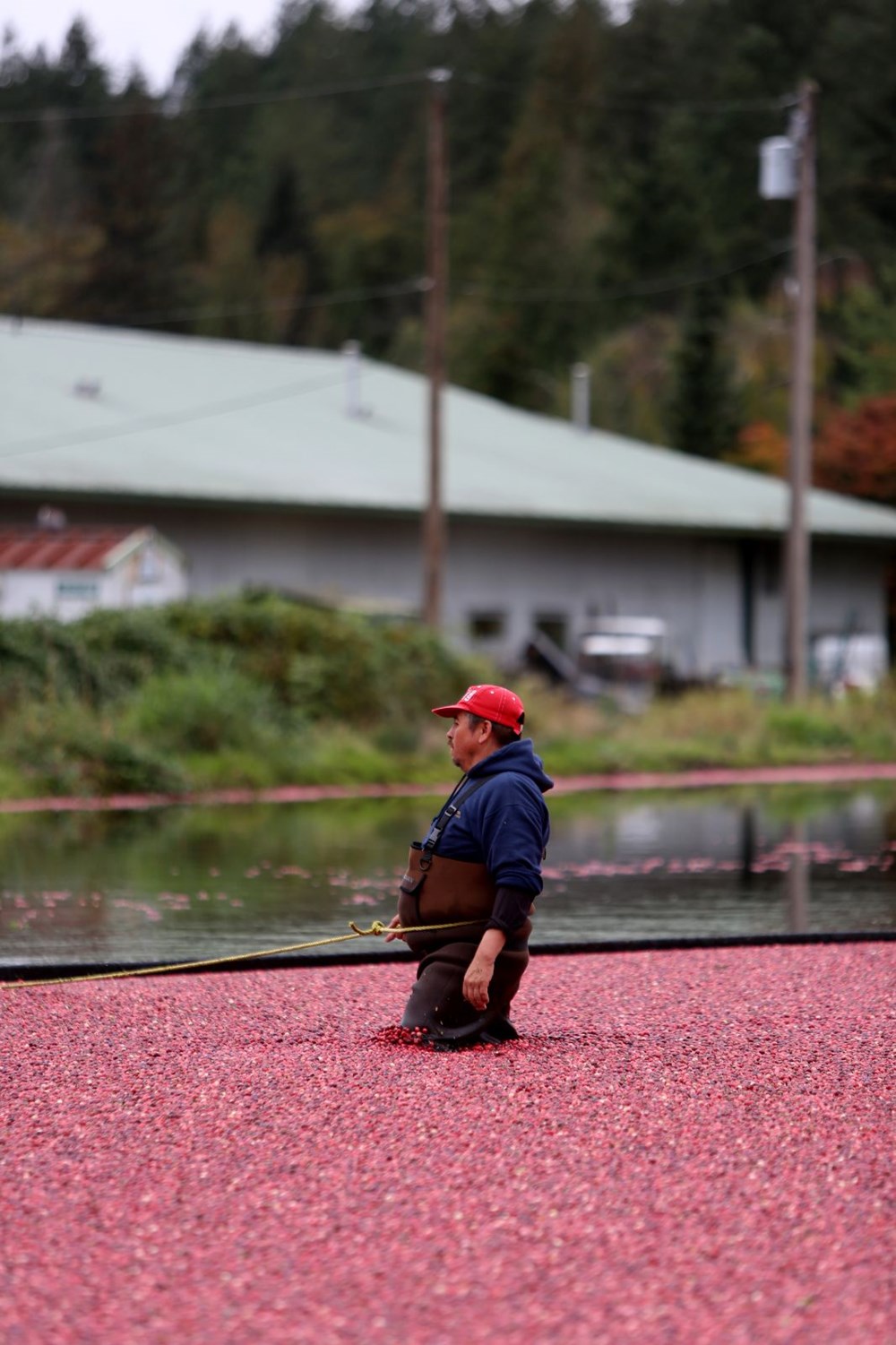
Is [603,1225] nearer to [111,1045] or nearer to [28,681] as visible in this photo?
[111,1045]

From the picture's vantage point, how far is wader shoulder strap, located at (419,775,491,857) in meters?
7.89

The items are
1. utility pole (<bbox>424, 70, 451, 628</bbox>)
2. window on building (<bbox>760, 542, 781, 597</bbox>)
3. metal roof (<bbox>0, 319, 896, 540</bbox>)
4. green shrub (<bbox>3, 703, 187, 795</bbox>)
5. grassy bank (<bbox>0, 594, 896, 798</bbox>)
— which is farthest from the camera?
window on building (<bbox>760, 542, 781, 597</bbox>)

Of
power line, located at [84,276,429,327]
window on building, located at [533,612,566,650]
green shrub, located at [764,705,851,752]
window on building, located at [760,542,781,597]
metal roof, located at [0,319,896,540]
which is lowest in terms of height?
green shrub, located at [764,705,851,752]

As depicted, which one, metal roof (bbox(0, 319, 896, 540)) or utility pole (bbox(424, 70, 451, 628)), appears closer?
utility pole (bbox(424, 70, 451, 628))

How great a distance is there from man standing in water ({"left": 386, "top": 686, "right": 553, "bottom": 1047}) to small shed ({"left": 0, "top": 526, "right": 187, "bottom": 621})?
65.8 ft

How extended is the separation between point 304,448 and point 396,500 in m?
3.44

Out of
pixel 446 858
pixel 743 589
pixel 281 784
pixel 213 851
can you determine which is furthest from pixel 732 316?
pixel 446 858

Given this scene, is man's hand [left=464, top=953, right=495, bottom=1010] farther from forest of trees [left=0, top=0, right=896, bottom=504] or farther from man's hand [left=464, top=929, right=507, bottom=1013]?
forest of trees [left=0, top=0, right=896, bottom=504]

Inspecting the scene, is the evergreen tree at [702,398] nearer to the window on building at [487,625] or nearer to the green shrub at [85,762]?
the window on building at [487,625]

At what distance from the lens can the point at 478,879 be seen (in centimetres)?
783

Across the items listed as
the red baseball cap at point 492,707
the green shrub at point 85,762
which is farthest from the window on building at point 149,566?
the red baseball cap at point 492,707

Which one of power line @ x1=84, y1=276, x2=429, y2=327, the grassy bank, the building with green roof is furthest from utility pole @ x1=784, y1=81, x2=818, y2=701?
power line @ x1=84, y1=276, x2=429, y2=327

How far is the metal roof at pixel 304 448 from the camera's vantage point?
1357 inches

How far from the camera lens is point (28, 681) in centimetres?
2317
